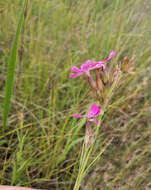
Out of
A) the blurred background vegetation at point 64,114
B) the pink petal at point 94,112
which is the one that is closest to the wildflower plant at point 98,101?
the pink petal at point 94,112

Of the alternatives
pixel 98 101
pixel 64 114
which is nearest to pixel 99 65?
pixel 98 101

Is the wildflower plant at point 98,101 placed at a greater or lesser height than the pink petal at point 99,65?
lesser

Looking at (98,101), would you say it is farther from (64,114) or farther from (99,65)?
(64,114)

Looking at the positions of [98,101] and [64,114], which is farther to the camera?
[64,114]

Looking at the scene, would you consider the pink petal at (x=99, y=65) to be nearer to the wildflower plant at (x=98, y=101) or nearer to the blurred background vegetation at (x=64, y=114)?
the wildflower plant at (x=98, y=101)

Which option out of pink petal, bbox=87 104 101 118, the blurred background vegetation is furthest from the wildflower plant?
the blurred background vegetation

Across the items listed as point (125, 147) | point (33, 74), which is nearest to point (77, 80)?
point (33, 74)

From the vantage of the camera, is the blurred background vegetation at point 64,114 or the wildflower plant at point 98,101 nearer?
the wildflower plant at point 98,101

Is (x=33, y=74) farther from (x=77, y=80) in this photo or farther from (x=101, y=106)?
(x=101, y=106)
